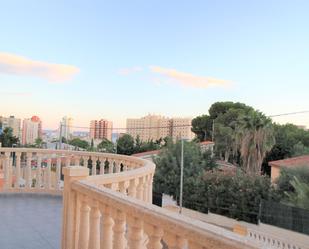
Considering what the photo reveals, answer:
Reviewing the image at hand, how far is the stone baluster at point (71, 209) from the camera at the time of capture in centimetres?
223

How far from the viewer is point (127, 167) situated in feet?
14.7

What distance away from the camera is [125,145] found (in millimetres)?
32125

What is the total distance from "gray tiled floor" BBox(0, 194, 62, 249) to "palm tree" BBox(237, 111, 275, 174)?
71.4 ft

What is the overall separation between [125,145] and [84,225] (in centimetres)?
3015

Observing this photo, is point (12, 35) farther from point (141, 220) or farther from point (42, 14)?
point (141, 220)

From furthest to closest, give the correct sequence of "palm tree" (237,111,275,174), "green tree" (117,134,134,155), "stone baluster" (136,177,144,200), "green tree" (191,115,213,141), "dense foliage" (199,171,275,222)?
"green tree" (191,115,213,141), "green tree" (117,134,134,155), "palm tree" (237,111,275,174), "dense foliage" (199,171,275,222), "stone baluster" (136,177,144,200)

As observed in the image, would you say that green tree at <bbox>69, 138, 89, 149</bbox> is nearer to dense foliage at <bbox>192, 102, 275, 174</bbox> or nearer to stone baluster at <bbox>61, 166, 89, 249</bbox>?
dense foliage at <bbox>192, 102, 275, 174</bbox>

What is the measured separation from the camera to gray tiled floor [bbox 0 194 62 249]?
3.23 metres

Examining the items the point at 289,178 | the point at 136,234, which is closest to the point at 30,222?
the point at 136,234

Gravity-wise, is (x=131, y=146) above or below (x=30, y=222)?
below

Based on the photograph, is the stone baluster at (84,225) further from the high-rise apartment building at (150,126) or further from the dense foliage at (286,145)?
the high-rise apartment building at (150,126)

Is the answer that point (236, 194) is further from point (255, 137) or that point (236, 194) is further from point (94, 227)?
point (94, 227)

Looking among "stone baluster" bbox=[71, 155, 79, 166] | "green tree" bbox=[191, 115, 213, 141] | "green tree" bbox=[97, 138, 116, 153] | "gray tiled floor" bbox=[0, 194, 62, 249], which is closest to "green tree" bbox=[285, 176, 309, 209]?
"stone baluster" bbox=[71, 155, 79, 166]

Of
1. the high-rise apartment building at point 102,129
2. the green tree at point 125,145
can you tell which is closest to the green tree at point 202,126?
the green tree at point 125,145
